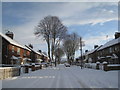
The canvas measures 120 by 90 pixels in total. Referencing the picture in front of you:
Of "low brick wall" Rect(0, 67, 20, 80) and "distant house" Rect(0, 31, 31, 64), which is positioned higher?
"distant house" Rect(0, 31, 31, 64)

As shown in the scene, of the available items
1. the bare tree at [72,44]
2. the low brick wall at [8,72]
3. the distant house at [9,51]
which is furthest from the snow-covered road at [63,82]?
the bare tree at [72,44]

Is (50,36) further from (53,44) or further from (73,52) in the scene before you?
(73,52)

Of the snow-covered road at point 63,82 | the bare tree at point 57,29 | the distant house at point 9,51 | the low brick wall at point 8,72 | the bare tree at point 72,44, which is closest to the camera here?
the snow-covered road at point 63,82

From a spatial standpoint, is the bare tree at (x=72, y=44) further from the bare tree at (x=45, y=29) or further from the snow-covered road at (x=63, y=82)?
the snow-covered road at (x=63, y=82)

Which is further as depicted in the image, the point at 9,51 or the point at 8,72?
the point at 9,51

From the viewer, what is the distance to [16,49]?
1970 inches

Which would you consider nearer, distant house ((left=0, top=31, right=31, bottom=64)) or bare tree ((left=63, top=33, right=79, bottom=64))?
distant house ((left=0, top=31, right=31, bottom=64))

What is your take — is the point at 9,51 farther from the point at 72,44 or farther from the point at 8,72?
the point at 72,44

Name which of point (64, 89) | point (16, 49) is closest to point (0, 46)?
point (16, 49)

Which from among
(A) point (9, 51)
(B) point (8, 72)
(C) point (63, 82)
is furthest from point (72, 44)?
(C) point (63, 82)

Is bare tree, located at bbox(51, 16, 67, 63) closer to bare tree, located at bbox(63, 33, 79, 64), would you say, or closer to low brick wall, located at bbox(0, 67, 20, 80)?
bare tree, located at bbox(63, 33, 79, 64)

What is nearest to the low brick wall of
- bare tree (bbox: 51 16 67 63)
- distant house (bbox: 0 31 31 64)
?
distant house (bbox: 0 31 31 64)

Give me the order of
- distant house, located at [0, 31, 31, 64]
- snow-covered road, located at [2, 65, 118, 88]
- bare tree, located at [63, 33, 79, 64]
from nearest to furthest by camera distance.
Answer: snow-covered road, located at [2, 65, 118, 88]
distant house, located at [0, 31, 31, 64]
bare tree, located at [63, 33, 79, 64]

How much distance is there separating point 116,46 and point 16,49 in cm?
2483
